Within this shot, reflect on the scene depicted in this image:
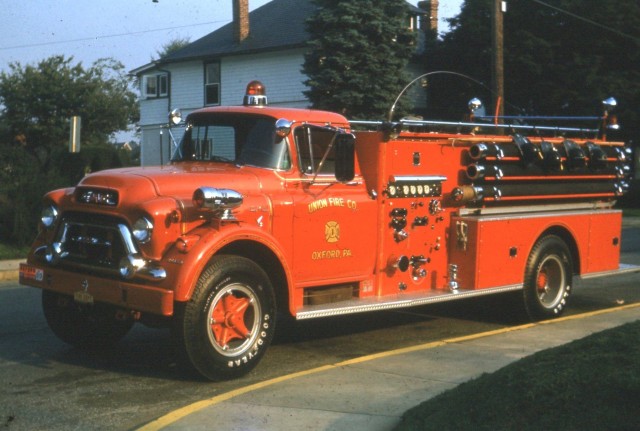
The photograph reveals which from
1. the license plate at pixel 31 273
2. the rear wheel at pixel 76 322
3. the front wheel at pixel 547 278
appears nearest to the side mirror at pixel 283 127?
the rear wheel at pixel 76 322

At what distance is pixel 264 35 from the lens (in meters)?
40.2

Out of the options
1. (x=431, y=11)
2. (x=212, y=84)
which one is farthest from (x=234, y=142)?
(x=431, y=11)

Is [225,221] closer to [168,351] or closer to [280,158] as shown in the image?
[280,158]

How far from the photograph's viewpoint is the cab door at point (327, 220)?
8.53m

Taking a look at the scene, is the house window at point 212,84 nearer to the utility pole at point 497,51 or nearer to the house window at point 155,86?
the house window at point 155,86

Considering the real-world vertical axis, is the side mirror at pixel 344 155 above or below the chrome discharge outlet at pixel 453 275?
above

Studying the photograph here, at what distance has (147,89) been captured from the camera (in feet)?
151

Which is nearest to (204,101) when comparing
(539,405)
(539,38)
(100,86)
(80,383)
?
(100,86)

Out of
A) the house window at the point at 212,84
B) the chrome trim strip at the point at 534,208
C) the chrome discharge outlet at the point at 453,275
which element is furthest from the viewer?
the house window at the point at 212,84

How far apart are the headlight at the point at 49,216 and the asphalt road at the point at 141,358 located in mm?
1228

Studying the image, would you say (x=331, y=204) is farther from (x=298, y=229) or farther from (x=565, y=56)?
(x=565, y=56)

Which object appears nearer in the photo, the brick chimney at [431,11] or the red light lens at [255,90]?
the red light lens at [255,90]

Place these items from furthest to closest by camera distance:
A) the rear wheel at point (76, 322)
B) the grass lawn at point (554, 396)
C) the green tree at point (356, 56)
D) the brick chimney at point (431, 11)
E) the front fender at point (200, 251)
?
the brick chimney at point (431, 11), the green tree at point (356, 56), the rear wheel at point (76, 322), the front fender at point (200, 251), the grass lawn at point (554, 396)

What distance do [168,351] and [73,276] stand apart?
147 cm
